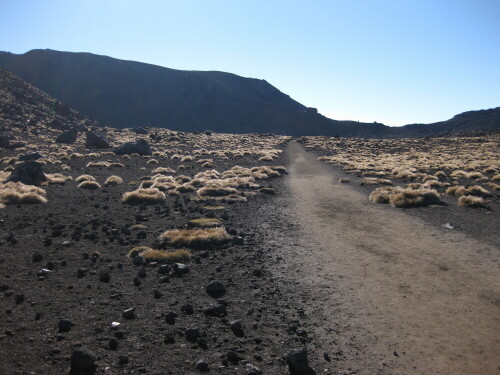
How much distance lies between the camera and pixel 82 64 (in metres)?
175

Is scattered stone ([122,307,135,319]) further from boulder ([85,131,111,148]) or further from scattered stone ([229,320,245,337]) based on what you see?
boulder ([85,131,111,148])

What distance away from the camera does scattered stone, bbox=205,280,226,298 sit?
9.41 meters

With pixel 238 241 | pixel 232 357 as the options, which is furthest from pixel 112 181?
pixel 232 357

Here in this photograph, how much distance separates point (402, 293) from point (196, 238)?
7.11 m

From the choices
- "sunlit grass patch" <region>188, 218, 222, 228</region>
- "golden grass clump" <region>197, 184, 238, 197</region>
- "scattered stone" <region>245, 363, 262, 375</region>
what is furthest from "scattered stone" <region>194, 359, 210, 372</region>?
"golden grass clump" <region>197, 184, 238, 197</region>

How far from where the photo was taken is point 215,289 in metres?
9.48

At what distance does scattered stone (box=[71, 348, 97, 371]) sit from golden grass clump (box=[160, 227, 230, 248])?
281 inches

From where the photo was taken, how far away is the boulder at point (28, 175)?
966 inches

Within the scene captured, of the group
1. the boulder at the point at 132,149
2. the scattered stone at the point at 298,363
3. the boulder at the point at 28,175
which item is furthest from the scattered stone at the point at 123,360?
the boulder at the point at 132,149

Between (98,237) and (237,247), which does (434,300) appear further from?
(98,237)

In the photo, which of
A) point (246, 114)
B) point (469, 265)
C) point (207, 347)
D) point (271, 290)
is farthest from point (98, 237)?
point (246, 114)

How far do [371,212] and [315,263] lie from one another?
939 cm

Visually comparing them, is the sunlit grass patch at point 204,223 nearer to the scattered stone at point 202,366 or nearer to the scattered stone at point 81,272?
the scattered stone at point 81,272

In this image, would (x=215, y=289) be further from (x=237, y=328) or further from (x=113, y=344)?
(x=113, y=344)
